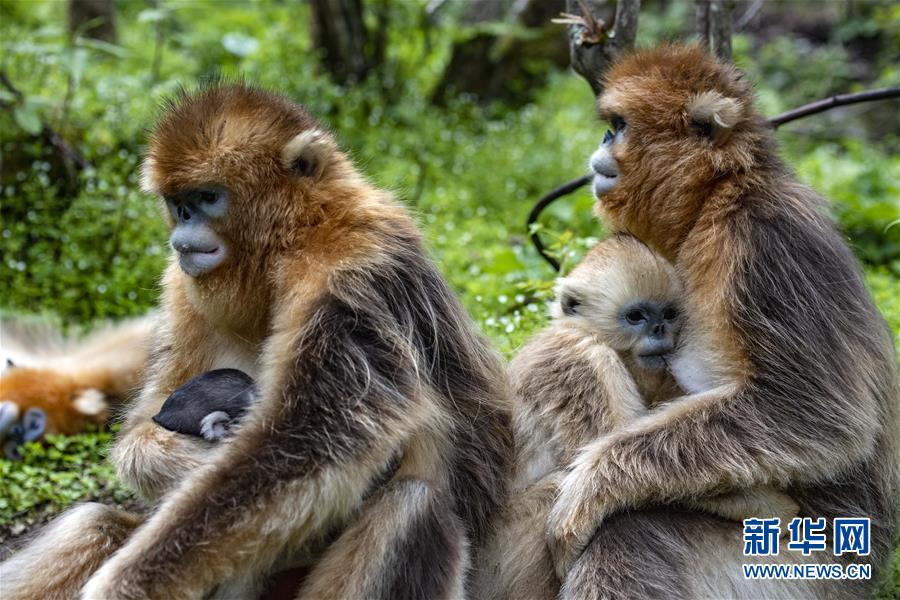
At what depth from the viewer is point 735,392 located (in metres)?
4.04

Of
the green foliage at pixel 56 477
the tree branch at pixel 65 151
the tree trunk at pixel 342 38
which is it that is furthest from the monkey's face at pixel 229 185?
the tree trunk at pixel 342 38

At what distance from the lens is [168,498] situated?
12.2ft

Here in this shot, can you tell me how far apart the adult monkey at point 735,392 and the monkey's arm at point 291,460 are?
810 mm

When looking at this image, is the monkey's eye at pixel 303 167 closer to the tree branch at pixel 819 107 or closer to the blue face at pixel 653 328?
the blue face at pixel 653 328

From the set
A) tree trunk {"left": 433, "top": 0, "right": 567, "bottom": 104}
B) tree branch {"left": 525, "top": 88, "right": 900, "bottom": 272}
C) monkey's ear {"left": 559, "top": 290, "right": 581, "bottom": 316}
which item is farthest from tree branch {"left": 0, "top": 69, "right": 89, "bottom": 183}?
A: monkey's ear {"left": 559, "top": 290, "right": 581, "bottom": 316}

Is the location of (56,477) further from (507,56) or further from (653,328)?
(507,56)

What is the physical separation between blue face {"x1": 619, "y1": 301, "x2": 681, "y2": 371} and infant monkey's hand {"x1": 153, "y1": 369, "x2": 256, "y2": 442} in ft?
5.24

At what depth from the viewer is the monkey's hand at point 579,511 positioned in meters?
3.95

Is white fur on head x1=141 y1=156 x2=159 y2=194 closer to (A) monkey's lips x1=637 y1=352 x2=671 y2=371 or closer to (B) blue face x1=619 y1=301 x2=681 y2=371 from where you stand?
(B) blue face x1=619 y1=301 x2=681 y2=371

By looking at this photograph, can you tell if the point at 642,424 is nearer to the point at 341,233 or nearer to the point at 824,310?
the point at 824,310

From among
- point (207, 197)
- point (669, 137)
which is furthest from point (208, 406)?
point (669, 137)

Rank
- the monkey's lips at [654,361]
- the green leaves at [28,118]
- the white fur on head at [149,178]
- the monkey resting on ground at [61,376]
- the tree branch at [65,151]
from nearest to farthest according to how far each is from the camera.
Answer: the white fur on head at [149,178], the monkey's lips at [654,361], the monkey resting on ground at [61,376], the green leaves at [28,118], the tree branch at [65,151]

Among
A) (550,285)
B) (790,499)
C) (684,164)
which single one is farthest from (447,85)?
(790,499)

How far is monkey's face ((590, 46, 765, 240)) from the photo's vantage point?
14.4ft
